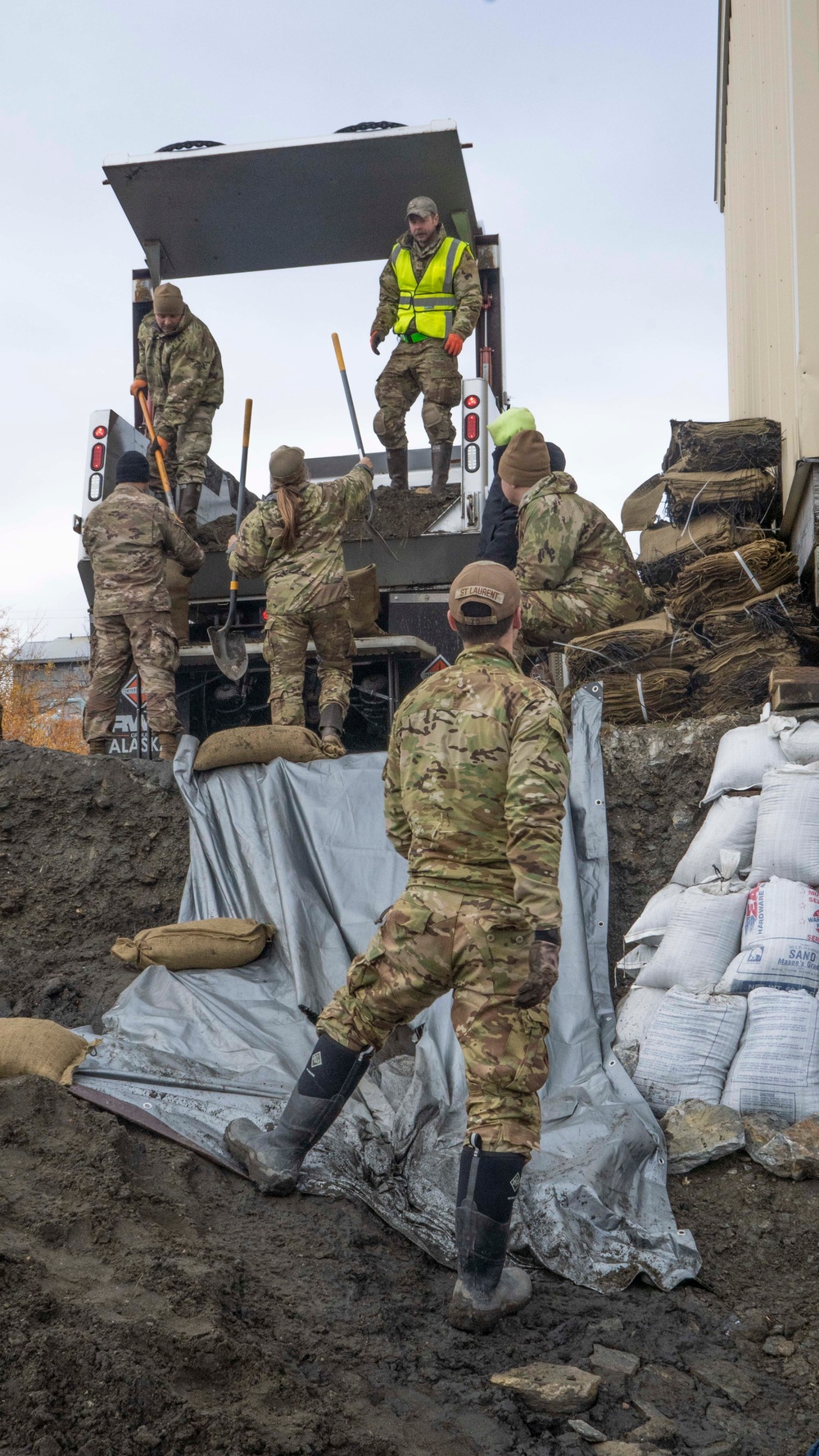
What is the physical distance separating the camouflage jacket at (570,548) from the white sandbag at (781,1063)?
2.14 meters

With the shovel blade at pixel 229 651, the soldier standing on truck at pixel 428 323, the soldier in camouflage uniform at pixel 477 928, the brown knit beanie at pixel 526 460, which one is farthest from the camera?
the soldier standing on truck at pixel 428 323

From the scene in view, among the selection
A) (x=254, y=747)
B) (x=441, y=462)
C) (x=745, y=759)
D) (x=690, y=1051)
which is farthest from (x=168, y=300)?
(x=690, y=1051)

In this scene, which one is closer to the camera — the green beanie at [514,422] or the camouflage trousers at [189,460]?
the green beanie at [514,422]

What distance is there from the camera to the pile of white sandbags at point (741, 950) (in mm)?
3598

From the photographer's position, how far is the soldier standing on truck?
6930mm

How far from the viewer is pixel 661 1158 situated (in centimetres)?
339

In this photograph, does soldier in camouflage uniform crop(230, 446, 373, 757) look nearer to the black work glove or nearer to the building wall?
the building wall

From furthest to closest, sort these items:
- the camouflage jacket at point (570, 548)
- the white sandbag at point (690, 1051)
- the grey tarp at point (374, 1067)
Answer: the camouflage jacket at point (570, 548)
the white sandbag at point (690, 1051)
the grey tarp at point (374, 1067)

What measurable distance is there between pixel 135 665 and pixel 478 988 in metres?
3.81

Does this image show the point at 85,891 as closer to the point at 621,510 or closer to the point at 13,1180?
the point at 13,1180

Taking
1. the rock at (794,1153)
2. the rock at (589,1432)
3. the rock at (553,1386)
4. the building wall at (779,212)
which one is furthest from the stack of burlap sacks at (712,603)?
the rock at (589,1432)

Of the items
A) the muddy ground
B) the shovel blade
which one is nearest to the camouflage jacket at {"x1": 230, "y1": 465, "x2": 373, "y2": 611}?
the shovel blade

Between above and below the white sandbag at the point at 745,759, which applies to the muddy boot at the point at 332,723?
above

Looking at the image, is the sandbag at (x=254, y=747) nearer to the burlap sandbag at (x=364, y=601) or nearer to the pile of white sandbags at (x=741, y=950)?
the burlap sandbag at (x=364, y=601)
